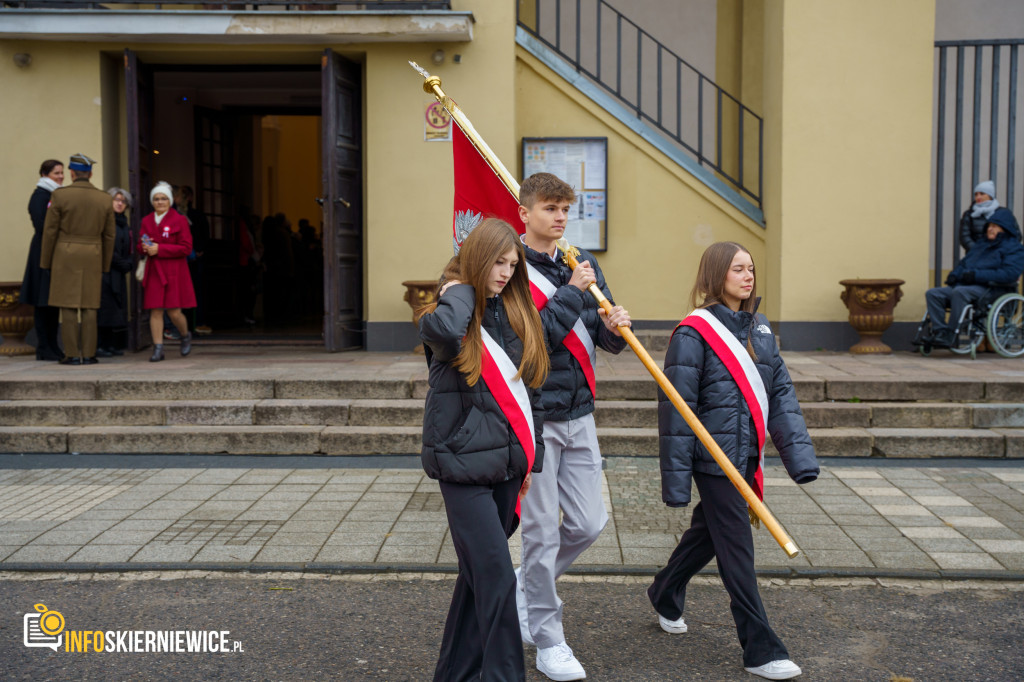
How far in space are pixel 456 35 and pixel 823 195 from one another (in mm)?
4243

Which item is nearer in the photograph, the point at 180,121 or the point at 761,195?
the point at 761,195

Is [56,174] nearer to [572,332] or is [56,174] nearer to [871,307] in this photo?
[572,332]

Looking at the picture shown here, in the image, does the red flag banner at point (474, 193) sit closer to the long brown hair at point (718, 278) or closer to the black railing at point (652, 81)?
the long brown hair at point (718, 278)

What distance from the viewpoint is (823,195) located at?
9977mm

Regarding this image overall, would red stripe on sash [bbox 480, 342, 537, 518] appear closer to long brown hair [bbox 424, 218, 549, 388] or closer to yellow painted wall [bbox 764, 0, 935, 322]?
long brown hair [bbox 424, 218, 549, 388]

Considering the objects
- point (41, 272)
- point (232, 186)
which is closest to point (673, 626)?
point (41, 272)

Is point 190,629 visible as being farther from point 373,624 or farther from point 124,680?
point 373,624

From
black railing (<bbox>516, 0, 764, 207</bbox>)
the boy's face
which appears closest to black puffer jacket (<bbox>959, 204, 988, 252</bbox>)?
black railing (<bbox>516, 0, 764, 207</bbox>)

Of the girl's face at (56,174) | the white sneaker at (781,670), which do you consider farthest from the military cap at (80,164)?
the white sneaker at (781,670)

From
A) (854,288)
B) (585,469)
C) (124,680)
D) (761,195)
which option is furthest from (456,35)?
(124,680)

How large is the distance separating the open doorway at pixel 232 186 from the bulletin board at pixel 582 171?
2760 mm

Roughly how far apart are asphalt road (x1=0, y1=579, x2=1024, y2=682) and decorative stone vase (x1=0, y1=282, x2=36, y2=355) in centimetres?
616

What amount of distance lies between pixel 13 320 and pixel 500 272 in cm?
850

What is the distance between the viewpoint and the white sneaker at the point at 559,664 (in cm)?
347
